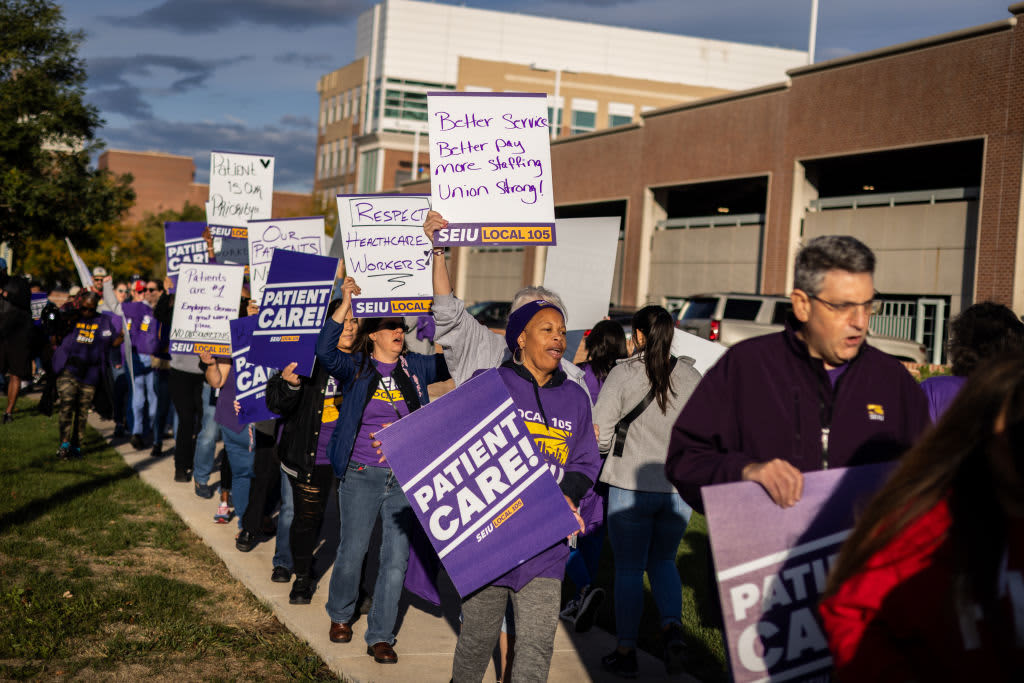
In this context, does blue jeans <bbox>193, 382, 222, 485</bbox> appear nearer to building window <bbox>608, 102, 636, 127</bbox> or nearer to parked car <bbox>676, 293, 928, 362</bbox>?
parked car <bbox>676, 293, 928, 362</bbox>

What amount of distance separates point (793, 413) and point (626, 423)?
8.99 ft

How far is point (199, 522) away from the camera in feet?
28.7

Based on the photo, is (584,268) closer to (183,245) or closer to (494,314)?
(183,245)

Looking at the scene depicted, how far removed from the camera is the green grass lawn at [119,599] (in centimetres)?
534

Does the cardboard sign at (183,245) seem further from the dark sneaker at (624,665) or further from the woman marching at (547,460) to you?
the dark sneaker at (624,665)

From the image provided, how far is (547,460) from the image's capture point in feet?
14.5

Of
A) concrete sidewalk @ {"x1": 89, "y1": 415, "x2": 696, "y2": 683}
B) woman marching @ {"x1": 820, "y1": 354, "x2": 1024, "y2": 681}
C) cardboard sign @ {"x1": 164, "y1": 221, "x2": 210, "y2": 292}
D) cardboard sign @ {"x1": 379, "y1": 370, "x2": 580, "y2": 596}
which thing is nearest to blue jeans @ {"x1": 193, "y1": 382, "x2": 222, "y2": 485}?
concrete sidewalk @ {"x1": 89, "y1": 415, "x2": 696, "y2": 683}

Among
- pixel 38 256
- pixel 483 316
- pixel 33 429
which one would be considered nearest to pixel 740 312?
pixel 483 316

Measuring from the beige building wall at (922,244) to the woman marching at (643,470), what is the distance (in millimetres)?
20203

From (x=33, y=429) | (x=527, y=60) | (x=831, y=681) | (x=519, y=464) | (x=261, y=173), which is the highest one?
(x=527, y=60)

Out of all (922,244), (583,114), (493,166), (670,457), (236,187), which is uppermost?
(583,114)

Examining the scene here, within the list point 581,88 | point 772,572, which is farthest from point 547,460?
point 581,88

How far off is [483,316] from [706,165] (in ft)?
28.7

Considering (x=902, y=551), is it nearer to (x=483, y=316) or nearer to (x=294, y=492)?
(x=294, y=492)
